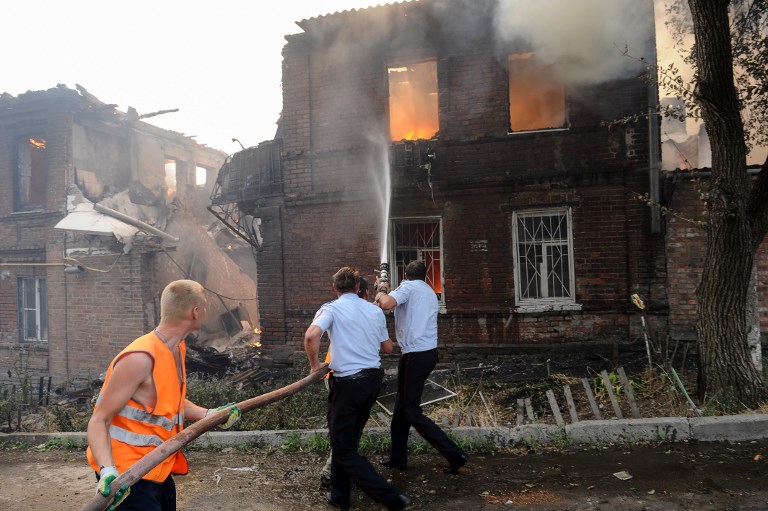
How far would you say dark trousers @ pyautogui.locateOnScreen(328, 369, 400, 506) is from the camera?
12.3ft

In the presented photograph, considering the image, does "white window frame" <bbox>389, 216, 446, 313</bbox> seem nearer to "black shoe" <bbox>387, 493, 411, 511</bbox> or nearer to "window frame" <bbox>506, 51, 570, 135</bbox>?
"window frame" <bbox>506, 51, 570, 135</bbox>

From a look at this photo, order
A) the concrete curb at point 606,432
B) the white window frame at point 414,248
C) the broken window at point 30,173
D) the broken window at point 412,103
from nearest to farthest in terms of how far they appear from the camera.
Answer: the concrete curb at point 606,432, the white window frame at point 414,248, the broken window at point 412,103, the broken window at point 30,173

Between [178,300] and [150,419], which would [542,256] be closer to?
[178,300]

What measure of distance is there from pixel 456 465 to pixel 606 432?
1.73 m

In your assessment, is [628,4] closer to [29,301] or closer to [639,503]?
[639,503]

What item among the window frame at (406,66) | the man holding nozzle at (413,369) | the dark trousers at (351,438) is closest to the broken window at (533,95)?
the window frame at (406,66)

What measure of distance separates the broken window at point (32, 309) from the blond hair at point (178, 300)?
12600mm

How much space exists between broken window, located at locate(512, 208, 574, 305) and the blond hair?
700cm

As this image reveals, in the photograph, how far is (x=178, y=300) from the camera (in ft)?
9.18

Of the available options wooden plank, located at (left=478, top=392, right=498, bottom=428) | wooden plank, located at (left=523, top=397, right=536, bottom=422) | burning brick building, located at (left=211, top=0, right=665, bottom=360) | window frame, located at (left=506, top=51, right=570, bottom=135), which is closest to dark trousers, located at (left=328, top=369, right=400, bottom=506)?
wooden plank, located at (left=478, top=392, right=498, bottom=428)

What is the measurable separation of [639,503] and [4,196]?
15766mm

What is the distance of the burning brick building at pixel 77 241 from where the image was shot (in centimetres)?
1210

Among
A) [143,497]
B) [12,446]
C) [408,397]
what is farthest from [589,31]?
[12,446]

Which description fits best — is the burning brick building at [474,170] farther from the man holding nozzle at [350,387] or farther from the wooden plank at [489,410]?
the man holding nozzle at [350,387]
